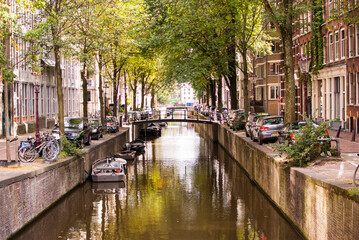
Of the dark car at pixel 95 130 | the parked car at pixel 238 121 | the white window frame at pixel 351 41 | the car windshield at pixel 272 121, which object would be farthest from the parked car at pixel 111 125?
the white window frame at pixel 351 41

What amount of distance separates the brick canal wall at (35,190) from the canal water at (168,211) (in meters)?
0.38

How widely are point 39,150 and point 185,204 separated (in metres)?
6.25

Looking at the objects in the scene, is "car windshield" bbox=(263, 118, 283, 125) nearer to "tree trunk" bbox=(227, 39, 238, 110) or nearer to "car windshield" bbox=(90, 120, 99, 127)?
"tree trunk" bbox=(227, 39, 238, 110)

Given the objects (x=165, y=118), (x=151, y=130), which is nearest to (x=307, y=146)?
Answer: (x=165, y=118)

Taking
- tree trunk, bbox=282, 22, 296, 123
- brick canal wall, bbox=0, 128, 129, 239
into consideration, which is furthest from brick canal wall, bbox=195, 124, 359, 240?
brick canal wall, bbox=0, 128, 129, 239

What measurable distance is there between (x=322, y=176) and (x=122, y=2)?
29.6 metres

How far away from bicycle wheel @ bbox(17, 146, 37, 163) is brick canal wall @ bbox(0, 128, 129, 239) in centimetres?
85

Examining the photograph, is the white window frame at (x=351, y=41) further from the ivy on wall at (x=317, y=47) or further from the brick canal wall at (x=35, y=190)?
the brick canal wall at (x=35, y=190)

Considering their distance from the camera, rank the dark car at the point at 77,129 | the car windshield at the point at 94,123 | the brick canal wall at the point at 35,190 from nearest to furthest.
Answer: the brick canal wall at the point at 35,190 < the dark car at the point at 77,129 < the car windshield at the point at 94,123

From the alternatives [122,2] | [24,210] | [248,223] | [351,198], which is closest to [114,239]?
[24,210]

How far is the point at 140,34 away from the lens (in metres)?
39.8

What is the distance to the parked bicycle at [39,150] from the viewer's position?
20.9 meters

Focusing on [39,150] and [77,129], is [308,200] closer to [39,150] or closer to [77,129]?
[39,150]

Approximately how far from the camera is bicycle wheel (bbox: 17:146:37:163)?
20.8 meters
